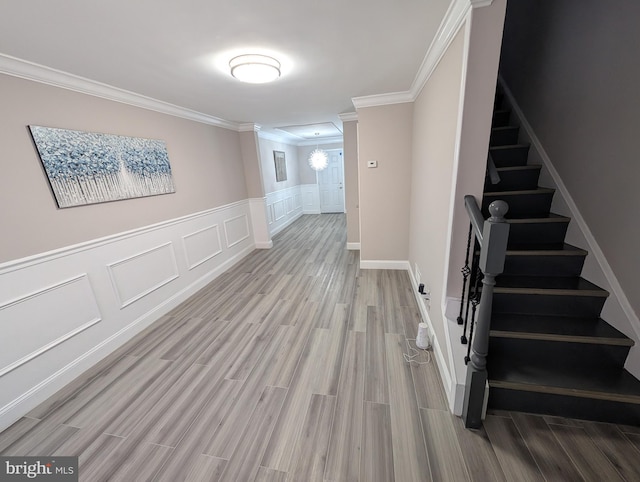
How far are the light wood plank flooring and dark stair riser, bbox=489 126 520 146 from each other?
1.96 m

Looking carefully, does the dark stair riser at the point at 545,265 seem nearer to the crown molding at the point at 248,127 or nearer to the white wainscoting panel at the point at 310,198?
the crown molding at the point at 248,127

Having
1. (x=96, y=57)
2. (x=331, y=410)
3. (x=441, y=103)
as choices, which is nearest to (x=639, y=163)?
(x=441, y=103)

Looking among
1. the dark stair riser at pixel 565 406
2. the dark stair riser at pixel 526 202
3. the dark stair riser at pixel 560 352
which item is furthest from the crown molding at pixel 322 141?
the dark stair riser at pixel 565 406

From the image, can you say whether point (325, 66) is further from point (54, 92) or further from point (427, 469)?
point (427, 469)

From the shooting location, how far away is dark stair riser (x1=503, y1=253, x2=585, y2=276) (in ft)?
5.65

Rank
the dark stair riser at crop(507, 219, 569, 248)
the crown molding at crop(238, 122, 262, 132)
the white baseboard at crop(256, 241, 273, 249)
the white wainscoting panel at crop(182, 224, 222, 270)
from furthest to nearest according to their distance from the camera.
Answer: the white baseboard at crop(256, 241, 273, 249)
the crown molding at crop(238, 122, 262, 132)
the white wainscoting panel at crop(182, 224, 222, 270)
the dark stair riser at crop(507, 219, 569, 248)

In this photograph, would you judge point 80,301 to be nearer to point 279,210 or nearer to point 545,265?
point 545,265

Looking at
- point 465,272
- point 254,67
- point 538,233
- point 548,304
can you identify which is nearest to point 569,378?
point 548,304

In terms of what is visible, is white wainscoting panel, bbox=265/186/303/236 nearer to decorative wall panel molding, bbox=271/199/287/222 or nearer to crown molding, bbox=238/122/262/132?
decorative wall panel molding, bbox=271/199/287/222

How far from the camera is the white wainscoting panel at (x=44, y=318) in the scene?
1.68 metres

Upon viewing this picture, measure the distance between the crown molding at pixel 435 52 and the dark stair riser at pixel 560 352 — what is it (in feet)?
6.29

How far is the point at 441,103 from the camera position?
1839mm

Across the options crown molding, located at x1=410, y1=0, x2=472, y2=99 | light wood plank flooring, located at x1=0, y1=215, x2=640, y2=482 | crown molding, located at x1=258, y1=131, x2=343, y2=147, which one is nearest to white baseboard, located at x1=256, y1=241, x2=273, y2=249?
light wood plank flooring, located at x1=0, y1=215, x2=640, y2=482

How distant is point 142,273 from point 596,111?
13.5 feet
